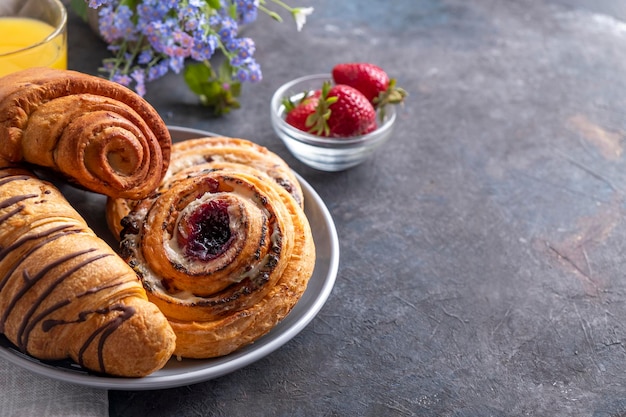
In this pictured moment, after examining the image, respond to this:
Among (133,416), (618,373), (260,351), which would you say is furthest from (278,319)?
(618,373)

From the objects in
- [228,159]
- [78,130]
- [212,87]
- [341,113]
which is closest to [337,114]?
[341,113]

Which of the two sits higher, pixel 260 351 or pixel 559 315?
pixel 260 351

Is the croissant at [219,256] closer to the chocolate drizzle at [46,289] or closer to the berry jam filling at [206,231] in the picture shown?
the berry jam filling at [206,231]

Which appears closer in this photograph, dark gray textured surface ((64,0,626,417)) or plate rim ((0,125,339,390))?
plate rim ((0,125,339,390))

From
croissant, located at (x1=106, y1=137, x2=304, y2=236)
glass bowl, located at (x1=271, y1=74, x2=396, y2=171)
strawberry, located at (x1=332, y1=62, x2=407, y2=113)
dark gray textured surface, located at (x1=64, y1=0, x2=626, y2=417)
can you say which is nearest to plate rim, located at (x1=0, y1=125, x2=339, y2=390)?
dark gray textured surface, located at (x1=64, y1=0, x2=626, y2=417)

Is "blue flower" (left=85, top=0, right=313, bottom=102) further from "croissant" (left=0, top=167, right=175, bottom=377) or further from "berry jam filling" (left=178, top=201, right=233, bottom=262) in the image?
"croissant" (left=0, top=167, right=175, bottom=377)

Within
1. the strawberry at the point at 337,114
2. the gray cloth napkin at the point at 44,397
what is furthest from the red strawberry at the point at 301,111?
the gray cloth napkin at the point at 44,397

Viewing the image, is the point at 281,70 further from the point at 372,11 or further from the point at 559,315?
the point at 559,315
